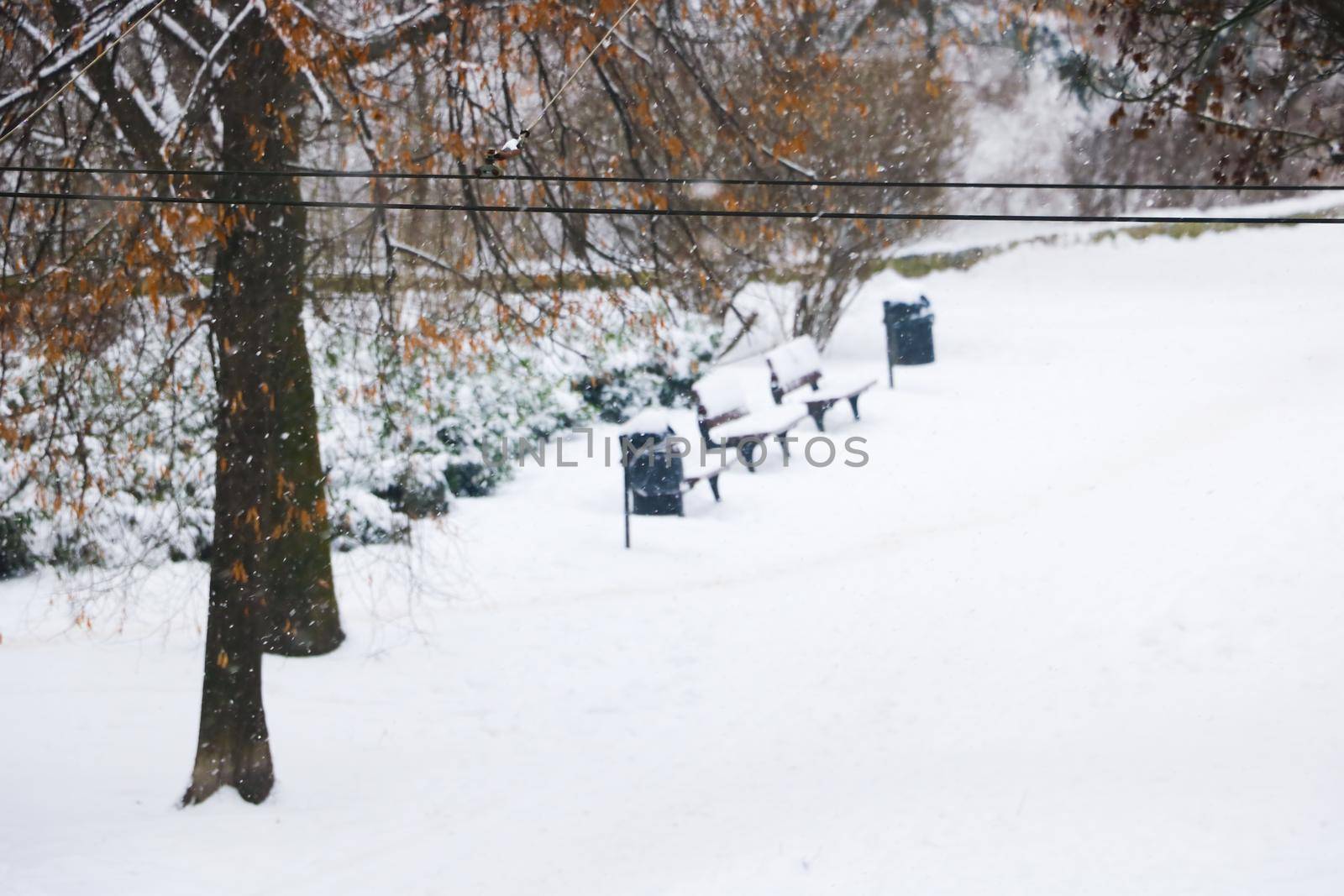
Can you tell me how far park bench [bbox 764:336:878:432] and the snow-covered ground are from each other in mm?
900

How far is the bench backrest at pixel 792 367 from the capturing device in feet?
44.8

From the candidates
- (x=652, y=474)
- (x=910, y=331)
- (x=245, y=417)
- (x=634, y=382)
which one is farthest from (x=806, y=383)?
(x=245, y=417)

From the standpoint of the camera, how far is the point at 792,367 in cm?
1416

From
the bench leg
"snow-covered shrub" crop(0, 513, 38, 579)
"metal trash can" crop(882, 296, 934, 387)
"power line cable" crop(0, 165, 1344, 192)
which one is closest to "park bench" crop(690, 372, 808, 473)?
the bench leg

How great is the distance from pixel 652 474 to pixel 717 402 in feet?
4.92

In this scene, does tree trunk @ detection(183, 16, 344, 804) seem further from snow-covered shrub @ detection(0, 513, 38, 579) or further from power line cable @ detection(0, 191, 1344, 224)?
snow-covered shrub @ detection(0, 513, 38, 579)

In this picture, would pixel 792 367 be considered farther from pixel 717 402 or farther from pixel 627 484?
pixel 627 484

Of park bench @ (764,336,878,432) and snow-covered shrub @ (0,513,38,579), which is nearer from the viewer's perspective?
snow-covered shrub @ (0,513,38,579)

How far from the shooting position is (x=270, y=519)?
7.22 meters

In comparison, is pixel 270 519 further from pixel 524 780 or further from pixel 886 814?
pixel 886 814

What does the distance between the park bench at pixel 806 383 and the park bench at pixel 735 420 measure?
565 mm

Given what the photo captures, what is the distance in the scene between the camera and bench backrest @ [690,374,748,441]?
38.2ft

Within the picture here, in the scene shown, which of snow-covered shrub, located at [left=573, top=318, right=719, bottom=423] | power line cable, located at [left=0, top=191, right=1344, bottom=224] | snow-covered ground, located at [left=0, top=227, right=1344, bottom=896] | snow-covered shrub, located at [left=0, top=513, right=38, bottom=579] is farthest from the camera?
snow-covered shrub, located at [left=573, top=318, right=719, bottom=423]

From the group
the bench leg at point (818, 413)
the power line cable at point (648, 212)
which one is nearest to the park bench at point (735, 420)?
the bench leg at point (818, 413)
